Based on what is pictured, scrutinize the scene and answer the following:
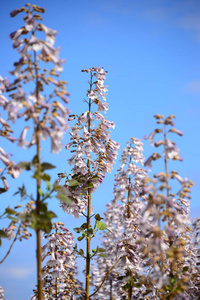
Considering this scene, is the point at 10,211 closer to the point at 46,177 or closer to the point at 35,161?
the point at 46,177

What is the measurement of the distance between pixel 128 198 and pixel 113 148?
1.08m

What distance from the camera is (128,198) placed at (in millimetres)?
8922

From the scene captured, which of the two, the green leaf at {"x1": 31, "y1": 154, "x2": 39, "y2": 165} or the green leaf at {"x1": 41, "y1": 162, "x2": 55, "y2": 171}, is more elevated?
the green leaf at {"x1": 31, "y1": 154, "x2": 39, "y2": 165}

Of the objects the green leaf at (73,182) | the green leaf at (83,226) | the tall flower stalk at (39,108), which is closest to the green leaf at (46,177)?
the tall flower stalk at (39,108)

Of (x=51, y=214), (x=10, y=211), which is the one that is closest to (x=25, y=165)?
(x=51, y=214)

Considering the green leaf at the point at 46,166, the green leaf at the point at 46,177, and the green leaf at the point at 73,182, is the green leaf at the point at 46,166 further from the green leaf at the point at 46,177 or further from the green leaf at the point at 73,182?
the green leaf at the point at 73,182

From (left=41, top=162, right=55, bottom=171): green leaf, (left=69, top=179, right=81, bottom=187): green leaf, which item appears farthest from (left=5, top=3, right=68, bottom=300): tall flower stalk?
(left=69, top=179, right=81, bottom=187): green leaf

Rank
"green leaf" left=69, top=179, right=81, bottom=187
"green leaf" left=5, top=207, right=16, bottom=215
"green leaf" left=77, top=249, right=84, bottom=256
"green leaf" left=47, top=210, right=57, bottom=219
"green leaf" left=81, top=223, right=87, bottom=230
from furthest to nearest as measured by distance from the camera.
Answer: "green leaf" left=81, top=223, right=87, bottom=230, "green leaf" left=77, top=249, right=84, bottom=256, "green leaf" left=69, top=179, right=81, bottom=187, "green leaf" left=5, top=207, right=16, bottom=215, "green leaf" left=47, top=210, right=57, bottom=219

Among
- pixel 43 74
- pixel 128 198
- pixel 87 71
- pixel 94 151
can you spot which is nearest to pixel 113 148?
pixel 94 151

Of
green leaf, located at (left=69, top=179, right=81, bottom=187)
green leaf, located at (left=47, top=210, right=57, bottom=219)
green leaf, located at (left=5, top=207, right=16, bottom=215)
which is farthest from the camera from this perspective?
green leaf, located at (left=69, top=179, right=81, bottom=187)

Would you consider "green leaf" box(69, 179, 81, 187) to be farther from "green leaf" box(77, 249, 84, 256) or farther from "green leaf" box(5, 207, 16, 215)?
"green leaf" box(5, 207, 16, 215)

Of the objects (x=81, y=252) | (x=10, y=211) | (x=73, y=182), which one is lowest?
(x=10, y=211)

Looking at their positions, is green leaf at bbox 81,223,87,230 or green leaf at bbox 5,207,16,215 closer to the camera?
green leaf at bbox 5,207,16,215

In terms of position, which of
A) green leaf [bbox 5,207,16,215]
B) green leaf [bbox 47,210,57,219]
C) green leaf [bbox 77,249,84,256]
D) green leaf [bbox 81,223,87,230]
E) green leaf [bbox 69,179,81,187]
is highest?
green leaf [bbox 69,179,81,187]
